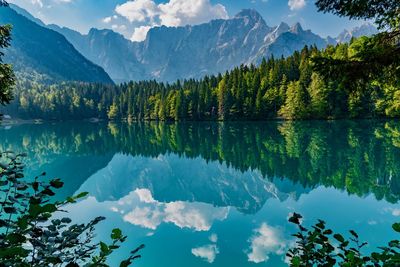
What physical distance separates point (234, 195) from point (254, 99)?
7539cm

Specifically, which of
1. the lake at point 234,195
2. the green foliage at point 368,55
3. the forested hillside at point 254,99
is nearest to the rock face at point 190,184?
the lake at point 234,195

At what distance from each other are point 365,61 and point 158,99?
122023mm

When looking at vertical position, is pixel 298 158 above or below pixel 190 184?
above

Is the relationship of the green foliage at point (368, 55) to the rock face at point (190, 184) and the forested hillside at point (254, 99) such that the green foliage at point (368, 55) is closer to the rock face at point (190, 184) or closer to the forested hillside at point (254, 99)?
the rock face at point (190, 184)

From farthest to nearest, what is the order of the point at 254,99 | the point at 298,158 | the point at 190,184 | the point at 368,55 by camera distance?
the point at 254,99, the point at 298,158, the point at 190,184, the point at 368,55

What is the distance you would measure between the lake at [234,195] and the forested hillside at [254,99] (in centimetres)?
2286

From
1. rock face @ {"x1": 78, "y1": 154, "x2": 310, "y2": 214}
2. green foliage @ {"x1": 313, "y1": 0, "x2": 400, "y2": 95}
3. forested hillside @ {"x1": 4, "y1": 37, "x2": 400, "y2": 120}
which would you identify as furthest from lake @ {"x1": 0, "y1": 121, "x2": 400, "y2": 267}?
forested hillside @ {"x1": 4, "y1": 37, "x2": 400, "y2": 120}

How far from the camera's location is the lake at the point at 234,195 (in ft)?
40.4

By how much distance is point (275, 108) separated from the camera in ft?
301

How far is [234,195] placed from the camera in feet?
70.6

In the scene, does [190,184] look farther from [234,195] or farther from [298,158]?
[298,158]

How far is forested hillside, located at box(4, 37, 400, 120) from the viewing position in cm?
7625

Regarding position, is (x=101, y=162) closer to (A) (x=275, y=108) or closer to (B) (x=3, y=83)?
(B) (x=3, y=83)

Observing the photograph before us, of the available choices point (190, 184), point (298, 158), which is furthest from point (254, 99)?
point (190, 184)
